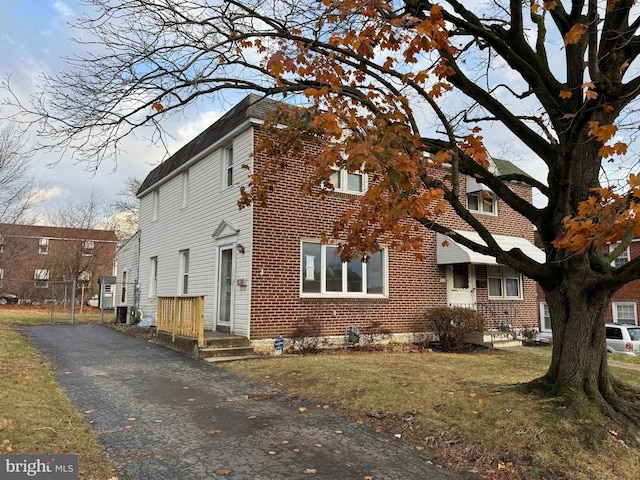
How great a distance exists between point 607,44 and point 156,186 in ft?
53.8

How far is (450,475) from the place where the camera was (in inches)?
170

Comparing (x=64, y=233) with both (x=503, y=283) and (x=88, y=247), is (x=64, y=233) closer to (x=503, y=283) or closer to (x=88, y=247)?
(x=88, y=247)

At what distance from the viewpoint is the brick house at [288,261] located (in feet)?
38.6

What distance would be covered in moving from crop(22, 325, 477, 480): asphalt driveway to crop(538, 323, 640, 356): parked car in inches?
628

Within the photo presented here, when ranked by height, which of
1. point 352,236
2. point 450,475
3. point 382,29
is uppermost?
point 382,29

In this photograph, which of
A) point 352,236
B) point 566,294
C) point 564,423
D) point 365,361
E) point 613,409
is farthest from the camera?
point 365,361

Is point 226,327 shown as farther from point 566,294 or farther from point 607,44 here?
point 607,44

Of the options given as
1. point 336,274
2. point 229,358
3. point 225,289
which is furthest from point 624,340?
point 229,358

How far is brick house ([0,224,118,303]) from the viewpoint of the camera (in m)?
33.9

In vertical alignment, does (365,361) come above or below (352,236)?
below

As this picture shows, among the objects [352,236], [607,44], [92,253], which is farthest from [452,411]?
[92,253]

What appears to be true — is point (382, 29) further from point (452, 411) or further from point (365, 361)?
point (365, 361)

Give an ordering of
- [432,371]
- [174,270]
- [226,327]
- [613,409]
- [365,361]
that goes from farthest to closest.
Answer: [174,270] → [226,327] → [365,361] → [432,371] → [613,409]

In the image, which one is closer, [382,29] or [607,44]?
[382,29]
